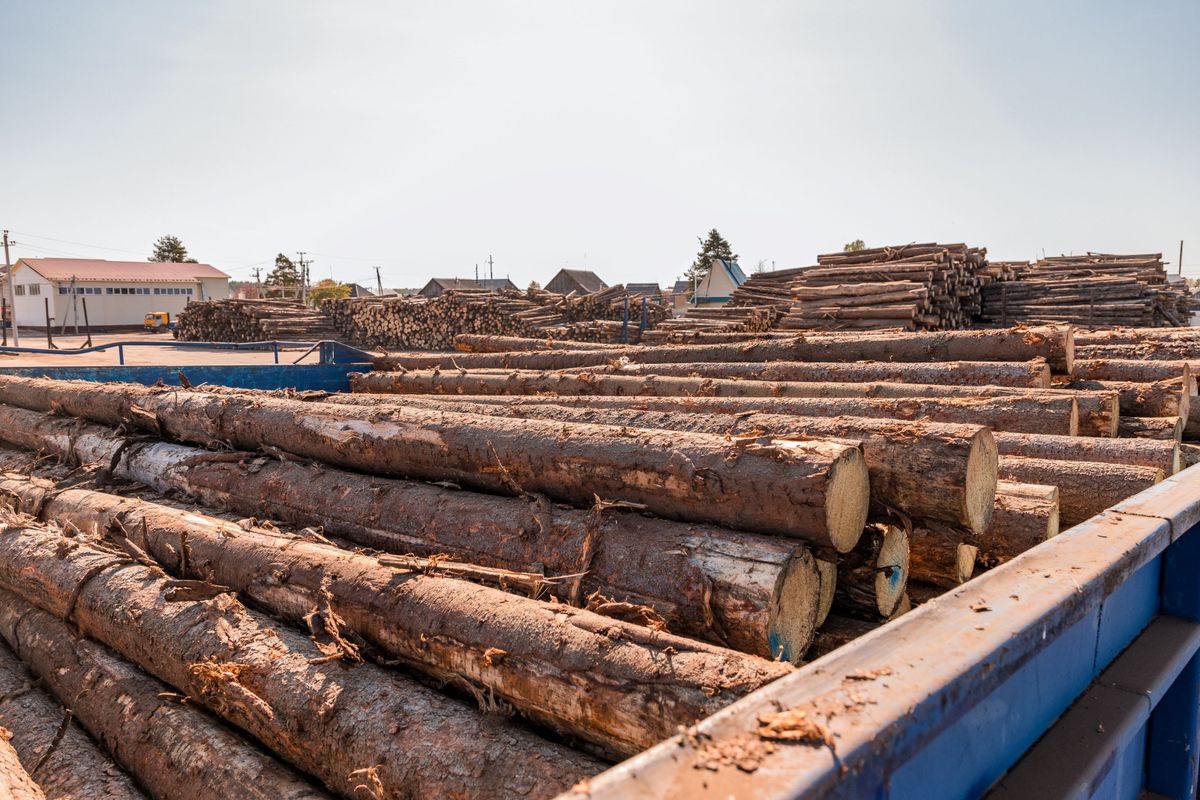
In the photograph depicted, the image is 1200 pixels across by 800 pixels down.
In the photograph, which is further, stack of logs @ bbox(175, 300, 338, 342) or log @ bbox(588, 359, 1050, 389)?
stack of logs @ bbox(175, 300, 338, 342)

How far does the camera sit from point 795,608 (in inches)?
106

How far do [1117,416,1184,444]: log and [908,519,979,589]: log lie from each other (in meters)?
2.26

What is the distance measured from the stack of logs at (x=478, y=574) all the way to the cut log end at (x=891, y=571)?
17 mm

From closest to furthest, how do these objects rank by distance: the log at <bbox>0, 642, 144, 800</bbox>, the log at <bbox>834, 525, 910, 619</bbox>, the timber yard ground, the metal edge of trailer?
the metal edge of trailer
the log at <bbox>0, 642, 144, 800</bbox>
the log at <bbox>834, 525, 910, 619</bbox>
the timber yard ground

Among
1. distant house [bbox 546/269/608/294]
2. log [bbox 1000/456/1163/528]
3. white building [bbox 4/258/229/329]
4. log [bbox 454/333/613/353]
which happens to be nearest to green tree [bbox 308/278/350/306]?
white building [bbox 4/258/229/329]

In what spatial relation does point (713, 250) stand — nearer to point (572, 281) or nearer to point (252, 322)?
point (572, 281)

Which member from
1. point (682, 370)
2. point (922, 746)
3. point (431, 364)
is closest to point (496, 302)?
point (431, 364)

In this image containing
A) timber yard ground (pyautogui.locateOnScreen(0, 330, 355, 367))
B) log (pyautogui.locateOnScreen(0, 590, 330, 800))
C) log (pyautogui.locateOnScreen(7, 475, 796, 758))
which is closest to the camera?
log (pyautogui.locateOnScreen(7, 475, 796, 758))

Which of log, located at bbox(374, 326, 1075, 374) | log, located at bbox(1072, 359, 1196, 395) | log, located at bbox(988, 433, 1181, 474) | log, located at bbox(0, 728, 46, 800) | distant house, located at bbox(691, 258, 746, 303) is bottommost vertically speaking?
log, located at bbox(0, 728, 46, 800)

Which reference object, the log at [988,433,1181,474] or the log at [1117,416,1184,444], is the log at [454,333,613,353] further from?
the log at [988,433,1181,474]

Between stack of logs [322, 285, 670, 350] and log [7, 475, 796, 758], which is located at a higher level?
stack of logs [322, 285, 670, 350]

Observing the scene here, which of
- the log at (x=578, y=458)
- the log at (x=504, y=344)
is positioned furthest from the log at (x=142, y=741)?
the log at (x=504, y=344)

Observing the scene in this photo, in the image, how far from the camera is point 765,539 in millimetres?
2770

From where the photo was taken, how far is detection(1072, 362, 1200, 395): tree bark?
6.16 meters
